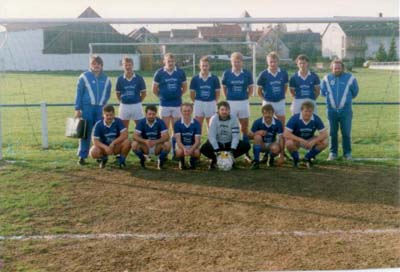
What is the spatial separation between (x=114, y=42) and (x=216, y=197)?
208 inches

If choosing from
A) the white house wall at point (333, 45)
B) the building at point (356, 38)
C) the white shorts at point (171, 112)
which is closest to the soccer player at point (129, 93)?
the white shorts at point (171, 112)

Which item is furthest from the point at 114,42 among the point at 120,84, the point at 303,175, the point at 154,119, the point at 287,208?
the point at 287,208

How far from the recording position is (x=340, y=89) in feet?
26.2

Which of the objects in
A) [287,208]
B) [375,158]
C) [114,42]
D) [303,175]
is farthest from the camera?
[114,42]

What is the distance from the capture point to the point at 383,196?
234 inches

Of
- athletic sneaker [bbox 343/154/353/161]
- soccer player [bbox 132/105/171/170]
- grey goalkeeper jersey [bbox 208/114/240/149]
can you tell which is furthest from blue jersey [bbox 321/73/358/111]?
soccer player [bbox 132/105/171/170]

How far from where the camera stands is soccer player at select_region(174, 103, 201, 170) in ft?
24.2

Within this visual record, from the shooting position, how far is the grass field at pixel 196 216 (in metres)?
4.01

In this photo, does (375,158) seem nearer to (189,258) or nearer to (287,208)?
(287,208)

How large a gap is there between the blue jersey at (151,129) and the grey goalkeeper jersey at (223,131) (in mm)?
730

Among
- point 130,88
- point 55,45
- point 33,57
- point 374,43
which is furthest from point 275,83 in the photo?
point 33,57

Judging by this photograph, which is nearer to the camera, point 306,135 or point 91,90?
point 306,135

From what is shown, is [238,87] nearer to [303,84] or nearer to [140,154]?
[303,84]

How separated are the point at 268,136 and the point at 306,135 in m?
0.59
